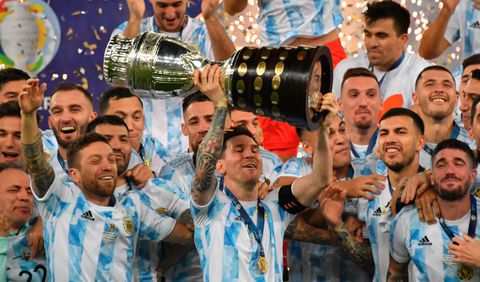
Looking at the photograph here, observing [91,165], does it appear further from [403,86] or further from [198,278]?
[403,86]

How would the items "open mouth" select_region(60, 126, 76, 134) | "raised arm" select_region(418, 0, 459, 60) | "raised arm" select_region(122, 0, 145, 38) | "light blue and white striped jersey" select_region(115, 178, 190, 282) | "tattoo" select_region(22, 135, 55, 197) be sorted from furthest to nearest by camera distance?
"raised arm" select_region(418, 0, 459, 60)
"raised arm" select_region(122, 0, 145, 38)
"open mouth" select_region(60, 126, 76, 134)
"light blue and white striped jersey" select_region(115, 178, 190, 282)
"tattoo" select_region(22, 135, 55, 197)

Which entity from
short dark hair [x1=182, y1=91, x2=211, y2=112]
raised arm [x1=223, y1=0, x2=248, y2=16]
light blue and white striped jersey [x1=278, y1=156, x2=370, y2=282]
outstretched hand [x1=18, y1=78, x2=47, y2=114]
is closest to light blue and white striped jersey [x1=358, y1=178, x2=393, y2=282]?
light blue and white striped jersey [x1=278, y1=156, x2=370, y2=282]

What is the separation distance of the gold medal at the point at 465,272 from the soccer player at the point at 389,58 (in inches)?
50.7

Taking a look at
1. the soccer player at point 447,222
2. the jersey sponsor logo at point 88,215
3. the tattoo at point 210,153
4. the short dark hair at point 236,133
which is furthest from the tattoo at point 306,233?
the jersey sponsor logo at point 88,215

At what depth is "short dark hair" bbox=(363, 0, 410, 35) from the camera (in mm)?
6590

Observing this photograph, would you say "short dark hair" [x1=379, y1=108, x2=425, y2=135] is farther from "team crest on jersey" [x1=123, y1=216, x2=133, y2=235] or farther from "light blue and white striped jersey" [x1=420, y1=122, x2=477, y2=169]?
"team crest on jersey" [x1=123, y1=216, x2=133, y2=235]

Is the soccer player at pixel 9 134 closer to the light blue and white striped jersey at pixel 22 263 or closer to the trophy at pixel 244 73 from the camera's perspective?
the light blue and white striped jersey at pixel 22 263

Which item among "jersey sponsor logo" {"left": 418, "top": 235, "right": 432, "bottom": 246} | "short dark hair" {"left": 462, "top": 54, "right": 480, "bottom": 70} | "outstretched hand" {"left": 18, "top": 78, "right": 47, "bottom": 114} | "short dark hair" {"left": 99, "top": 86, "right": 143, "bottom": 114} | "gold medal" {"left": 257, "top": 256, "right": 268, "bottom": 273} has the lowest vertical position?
"gold medal" {"left": 257, "top": 256, "right": 268, "bottom": 273}

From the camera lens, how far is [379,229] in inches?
223

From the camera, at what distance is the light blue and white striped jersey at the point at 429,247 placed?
17.7 feet

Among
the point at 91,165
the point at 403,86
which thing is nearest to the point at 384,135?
the point at 403,86

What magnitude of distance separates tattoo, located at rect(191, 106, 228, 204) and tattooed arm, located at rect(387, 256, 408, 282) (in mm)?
976

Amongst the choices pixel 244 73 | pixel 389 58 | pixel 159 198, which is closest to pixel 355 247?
pixel 159 198

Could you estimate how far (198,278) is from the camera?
19.7 ft
